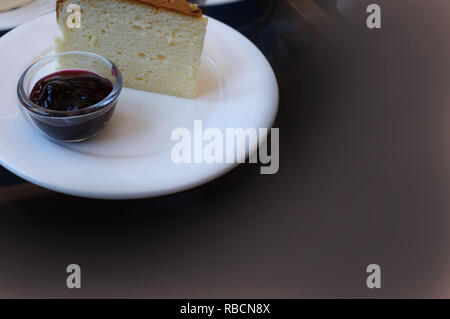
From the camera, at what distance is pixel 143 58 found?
1.18 metres

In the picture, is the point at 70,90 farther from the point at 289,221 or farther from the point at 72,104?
the point at 289,221

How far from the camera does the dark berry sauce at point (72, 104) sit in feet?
3.08

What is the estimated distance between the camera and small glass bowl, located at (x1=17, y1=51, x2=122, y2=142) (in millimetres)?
931

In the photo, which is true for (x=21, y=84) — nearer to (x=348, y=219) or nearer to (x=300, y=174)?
(x=300, y=174)

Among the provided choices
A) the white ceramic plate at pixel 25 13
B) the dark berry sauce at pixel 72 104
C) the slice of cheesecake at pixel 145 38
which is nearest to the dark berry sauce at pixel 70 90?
the dark berry sauce at pixel 72 104

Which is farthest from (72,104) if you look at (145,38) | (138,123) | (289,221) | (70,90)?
(289,221)

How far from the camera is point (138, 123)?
1083mm

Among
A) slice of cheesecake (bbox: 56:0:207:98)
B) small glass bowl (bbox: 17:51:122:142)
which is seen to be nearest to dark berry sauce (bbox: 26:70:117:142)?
small glass bowl (bbox: 17:51:122:142)

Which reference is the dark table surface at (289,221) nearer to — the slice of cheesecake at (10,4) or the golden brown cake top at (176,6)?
the golden brown cake top at (176,6)

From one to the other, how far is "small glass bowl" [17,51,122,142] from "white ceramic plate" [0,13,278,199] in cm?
4

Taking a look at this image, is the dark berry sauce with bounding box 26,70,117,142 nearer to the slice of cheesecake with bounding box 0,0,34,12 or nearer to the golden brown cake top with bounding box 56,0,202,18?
the golden brown cake top with bounding box 56,0,202,18

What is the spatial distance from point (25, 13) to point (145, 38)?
1.78 ft

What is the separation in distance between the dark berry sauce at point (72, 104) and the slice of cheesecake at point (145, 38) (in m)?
0.16
